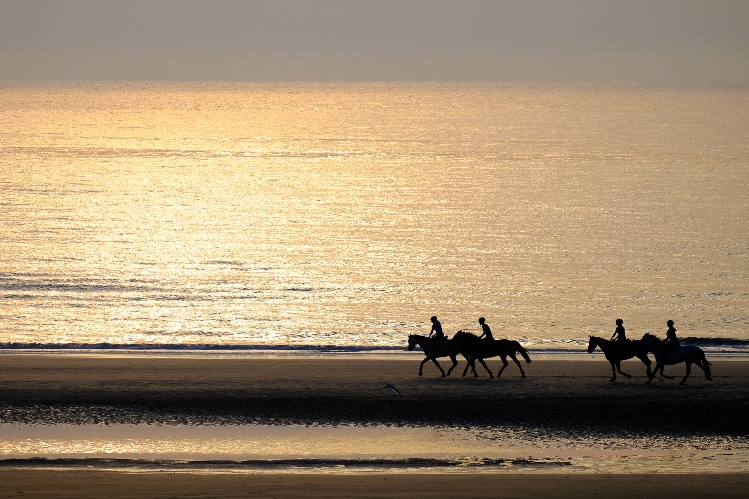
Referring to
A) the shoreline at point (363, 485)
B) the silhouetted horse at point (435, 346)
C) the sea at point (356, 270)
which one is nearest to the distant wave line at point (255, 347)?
the sea at point (356, 270)

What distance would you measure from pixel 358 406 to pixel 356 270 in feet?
87.6

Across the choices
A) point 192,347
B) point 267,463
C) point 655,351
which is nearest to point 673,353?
point 655,351

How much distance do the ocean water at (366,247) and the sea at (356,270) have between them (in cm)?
20

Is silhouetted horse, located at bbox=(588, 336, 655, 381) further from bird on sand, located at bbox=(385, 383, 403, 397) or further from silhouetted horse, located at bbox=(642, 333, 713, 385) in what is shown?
bird on sand, located at bbox=(385, 383, 403, 397)

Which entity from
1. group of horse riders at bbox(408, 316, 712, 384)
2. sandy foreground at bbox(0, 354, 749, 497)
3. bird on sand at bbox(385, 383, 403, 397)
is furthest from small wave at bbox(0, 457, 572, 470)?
group of horse riders at bbox(408, 316, 712, 384)

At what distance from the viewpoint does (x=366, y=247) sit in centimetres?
5850

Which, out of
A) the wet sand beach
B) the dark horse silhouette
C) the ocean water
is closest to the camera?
the wet sand beach

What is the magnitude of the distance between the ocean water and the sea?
0.65 feet

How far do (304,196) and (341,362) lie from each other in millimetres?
56593

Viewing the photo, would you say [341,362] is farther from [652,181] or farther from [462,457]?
[652,181]

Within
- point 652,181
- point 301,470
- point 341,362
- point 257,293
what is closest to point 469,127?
point 652,181

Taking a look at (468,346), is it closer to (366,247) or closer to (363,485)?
(363,485)

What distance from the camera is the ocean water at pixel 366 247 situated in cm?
3878

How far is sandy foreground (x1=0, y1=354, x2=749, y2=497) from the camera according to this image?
17734 millimetres
